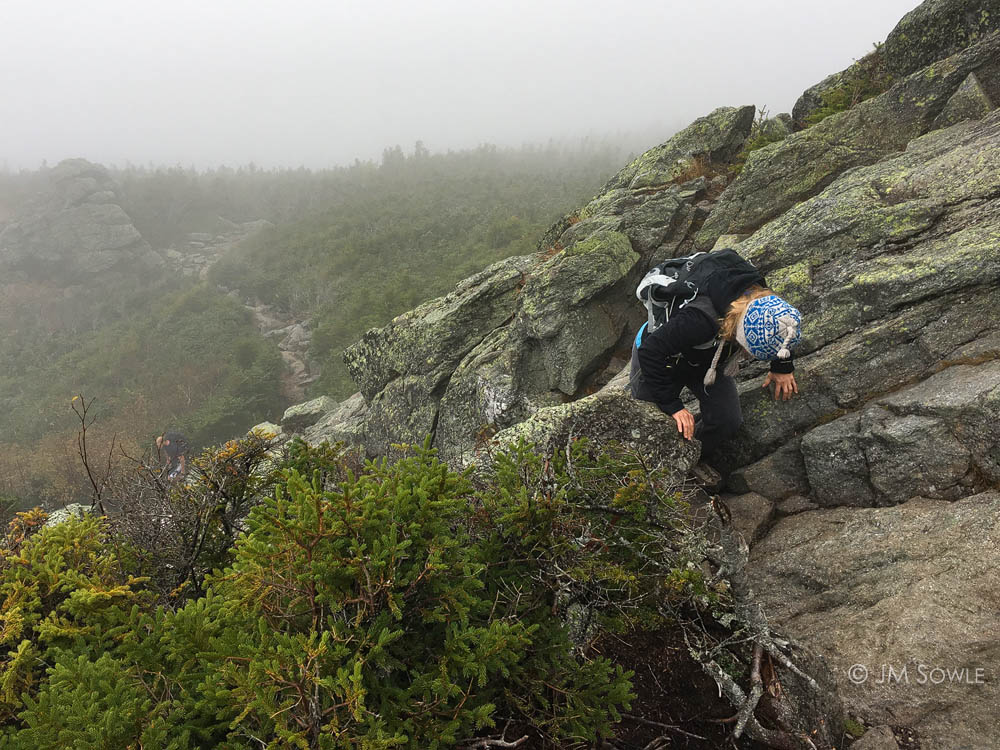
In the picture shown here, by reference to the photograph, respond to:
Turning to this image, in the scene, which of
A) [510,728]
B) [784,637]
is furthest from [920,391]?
[510,728]

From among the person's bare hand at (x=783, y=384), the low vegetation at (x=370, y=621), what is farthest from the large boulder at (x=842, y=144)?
the low vegetation at (x=370, y=621)

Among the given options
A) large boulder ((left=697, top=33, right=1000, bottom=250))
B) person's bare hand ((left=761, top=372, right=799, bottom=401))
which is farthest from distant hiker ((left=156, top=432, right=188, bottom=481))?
large boulder ((left=697, top=33, right=1000, bottom=250))

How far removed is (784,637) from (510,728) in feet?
5.36

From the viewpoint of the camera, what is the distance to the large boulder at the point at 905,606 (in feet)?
8.19

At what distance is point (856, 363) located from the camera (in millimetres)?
4344

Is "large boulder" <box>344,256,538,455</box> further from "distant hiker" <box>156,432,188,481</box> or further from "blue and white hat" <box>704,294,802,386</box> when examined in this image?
"blue and white hat" <box>704,294,802,386</box>

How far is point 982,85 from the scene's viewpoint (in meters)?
5.56

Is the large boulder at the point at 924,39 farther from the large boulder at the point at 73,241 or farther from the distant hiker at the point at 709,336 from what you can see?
the large boulder at the point at 73,241

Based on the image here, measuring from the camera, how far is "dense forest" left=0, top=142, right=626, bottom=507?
61.8ft

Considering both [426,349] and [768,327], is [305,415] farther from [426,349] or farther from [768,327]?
[768,327]

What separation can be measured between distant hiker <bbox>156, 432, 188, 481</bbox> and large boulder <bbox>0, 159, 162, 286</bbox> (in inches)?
1080

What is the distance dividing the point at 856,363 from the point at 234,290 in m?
30.6

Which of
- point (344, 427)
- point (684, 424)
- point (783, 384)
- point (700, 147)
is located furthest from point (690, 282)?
point (344, 427)

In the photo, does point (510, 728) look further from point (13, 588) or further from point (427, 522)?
point (13, 588)
